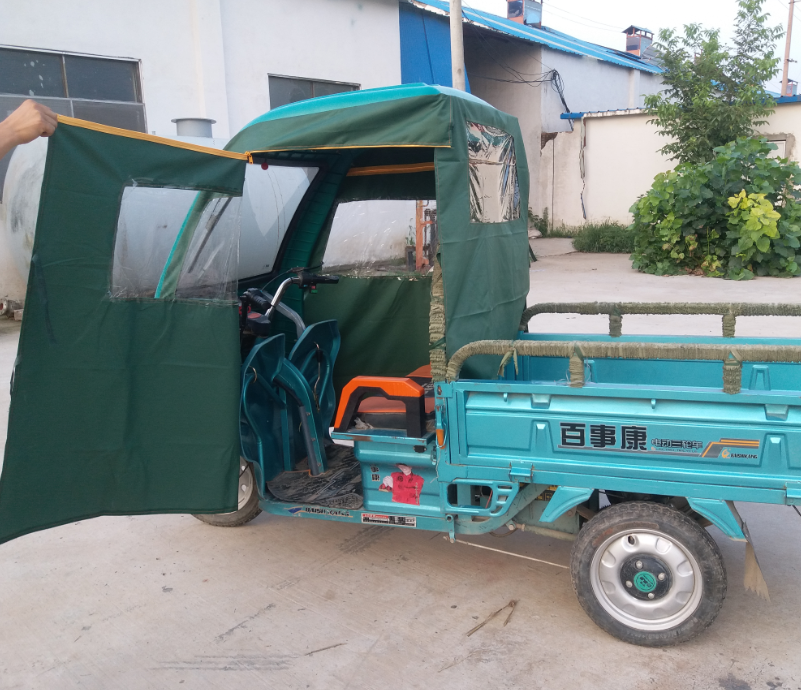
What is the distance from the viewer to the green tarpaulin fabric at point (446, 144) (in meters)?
2.96

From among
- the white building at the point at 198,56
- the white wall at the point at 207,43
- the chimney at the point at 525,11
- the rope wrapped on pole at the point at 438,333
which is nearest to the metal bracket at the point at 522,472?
the rope wrapped on pole at the point at 438,333

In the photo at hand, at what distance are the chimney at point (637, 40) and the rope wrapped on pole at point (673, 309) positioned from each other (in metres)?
28.8

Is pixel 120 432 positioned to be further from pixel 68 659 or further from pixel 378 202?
pixel 378 202

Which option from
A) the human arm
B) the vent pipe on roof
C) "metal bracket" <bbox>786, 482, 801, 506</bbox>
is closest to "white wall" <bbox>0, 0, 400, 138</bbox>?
the vent pipe on roof

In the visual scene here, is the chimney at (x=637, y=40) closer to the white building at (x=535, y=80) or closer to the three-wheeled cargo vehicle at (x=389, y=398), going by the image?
the white building at (x=535, y=80)

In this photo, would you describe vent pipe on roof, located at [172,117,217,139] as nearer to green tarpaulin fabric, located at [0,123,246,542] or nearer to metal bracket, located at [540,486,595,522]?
green tarpaulin fabric, located at [0,123,246,542]

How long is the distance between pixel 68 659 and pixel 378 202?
303 centimetres

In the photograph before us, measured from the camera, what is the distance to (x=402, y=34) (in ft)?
46.9

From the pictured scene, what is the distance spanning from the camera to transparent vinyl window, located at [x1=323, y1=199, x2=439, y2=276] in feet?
14.8

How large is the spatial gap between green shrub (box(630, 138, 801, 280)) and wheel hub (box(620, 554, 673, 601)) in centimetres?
1021

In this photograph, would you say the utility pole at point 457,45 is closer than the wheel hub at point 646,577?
No

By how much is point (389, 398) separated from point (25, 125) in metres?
1.83

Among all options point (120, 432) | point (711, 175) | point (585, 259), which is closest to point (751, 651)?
point (120, 432)

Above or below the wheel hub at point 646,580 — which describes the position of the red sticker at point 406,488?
above
